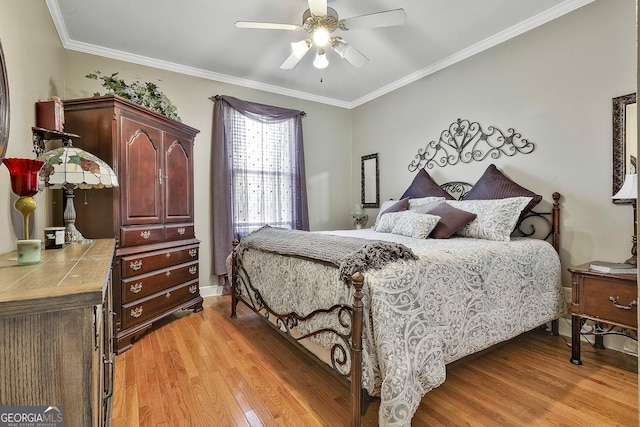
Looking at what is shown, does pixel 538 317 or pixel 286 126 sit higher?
pixel 286 126

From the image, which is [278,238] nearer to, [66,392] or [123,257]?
[123,257]

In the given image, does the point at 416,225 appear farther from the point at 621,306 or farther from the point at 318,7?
the point at 318,7

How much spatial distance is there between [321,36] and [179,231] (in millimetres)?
2183

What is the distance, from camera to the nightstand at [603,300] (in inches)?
73.9

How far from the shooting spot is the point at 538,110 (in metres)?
2.74

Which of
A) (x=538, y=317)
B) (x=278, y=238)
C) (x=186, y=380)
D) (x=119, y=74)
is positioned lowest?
(x=186, y=380)

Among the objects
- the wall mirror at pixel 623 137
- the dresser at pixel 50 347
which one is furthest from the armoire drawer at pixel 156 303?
the wall mirror at pixel 623 137

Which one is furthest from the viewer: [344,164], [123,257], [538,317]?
[344,164]

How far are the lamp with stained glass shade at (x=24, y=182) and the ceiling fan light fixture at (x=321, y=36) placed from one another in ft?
6.44

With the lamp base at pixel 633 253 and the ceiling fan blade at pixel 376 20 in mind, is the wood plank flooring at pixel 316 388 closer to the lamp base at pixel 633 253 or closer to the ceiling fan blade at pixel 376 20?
the lamp base at pixel 633 253

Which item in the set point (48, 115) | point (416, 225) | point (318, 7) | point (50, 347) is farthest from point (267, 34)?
point (50, 347)

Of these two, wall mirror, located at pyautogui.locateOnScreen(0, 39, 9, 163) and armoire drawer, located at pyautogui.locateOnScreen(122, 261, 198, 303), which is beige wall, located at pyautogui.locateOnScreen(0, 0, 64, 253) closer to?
wall mirror, located at pyautogui.locateOnScreen(0, 39, 9, 163)

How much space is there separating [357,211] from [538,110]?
253cm

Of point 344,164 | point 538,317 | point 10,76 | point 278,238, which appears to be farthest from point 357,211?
point 10,76
